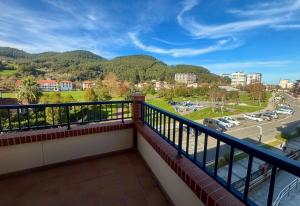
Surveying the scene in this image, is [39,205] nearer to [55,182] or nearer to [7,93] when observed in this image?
[55,182]

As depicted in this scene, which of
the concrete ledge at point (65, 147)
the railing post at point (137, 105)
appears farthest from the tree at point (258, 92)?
the concrete ledge at point (65, 147)

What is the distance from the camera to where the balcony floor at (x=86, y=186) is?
6.06ft

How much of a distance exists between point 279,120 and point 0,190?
3129cm

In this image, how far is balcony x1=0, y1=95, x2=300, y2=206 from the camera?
1.35m

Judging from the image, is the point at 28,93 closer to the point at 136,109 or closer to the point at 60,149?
the point at 60,149

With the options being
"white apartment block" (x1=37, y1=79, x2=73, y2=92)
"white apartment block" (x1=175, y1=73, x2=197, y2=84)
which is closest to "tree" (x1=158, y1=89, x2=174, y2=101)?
"white apartment block" (x1=175, y1=73, x2=197, y2=84)

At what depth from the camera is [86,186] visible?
6.86 ft

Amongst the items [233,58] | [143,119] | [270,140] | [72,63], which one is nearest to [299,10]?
[270,140]

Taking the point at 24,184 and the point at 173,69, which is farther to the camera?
the point at 173,69

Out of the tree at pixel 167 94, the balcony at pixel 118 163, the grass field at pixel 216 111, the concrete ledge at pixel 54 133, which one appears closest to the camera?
the balcony at pixel 118 163

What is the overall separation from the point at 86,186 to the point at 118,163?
67 cm

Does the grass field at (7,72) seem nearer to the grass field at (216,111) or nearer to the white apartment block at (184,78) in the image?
the grass field at (216,111)

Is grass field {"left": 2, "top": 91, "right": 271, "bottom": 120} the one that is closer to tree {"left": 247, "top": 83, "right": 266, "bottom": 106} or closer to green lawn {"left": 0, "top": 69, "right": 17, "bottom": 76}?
tree {"left": 247, "top": 83, "right": 266, "bottom": 106}

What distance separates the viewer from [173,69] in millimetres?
56500
